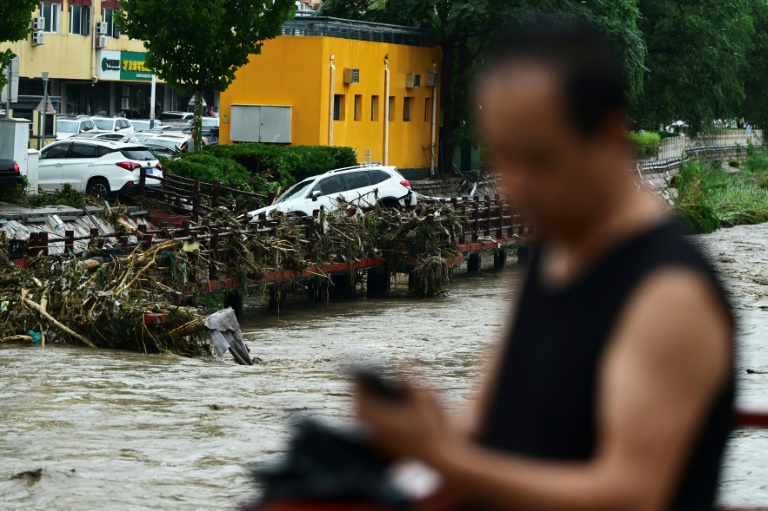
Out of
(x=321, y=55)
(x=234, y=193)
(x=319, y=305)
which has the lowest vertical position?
(x=319, y=305)

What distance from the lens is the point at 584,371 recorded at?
1769 mm

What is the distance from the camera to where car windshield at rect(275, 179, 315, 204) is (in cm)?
2619

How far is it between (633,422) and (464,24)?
1508 inches

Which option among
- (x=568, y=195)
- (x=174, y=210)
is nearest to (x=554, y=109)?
(x=568, y=195)

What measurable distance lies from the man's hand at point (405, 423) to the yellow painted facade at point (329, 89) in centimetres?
3514

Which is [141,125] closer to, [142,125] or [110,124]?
[142,125]

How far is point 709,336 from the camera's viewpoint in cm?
162

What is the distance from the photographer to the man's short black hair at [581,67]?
1.75 m

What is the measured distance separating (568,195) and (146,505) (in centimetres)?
714

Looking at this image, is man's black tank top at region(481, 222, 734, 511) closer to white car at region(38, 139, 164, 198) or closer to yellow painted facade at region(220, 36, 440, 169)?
white car at region(38, 139, 164, 198)

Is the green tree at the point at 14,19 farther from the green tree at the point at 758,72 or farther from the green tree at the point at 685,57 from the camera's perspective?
the green tree at the point at 758,72

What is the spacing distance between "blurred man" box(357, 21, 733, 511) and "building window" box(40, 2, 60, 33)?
180ft

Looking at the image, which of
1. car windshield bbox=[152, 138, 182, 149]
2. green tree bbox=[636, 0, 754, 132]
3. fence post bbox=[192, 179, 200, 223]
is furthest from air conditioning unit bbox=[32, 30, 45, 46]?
fence post bbox=[192, 179, 200, 223]

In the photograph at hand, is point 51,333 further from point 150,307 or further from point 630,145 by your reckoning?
point 630,145
